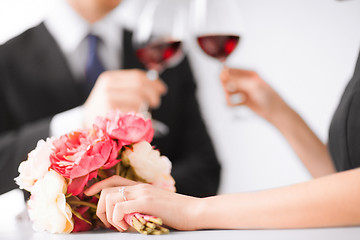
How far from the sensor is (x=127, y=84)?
4.05ft

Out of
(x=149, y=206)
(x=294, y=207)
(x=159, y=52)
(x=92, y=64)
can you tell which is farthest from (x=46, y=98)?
(x=294, y=207)

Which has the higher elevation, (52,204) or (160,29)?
(160,29)

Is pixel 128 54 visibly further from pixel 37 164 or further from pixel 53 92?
pixel 37 164

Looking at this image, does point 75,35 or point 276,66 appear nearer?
point 75,35

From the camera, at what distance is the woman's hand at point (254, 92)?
4.08ft

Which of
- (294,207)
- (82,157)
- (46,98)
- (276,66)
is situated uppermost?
(82,157)

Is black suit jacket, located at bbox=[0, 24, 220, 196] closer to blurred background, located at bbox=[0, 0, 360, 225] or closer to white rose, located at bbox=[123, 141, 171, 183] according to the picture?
blurred background, located at bbox=[0, 0, 360, 225]

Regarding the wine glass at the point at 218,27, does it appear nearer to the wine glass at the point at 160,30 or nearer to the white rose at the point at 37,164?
the wine glass at the point at 160,30

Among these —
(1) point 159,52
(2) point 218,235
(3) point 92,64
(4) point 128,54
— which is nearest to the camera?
(2) point 218,235

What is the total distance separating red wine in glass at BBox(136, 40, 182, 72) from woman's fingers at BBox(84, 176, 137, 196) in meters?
0.73

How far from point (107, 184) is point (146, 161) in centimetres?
8

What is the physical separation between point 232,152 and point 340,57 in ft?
2.93

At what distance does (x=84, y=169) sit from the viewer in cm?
66

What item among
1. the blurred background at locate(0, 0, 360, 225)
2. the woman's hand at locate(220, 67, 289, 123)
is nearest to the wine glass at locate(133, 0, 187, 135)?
the woman's hand at locate(220, 67, 289, 123)
